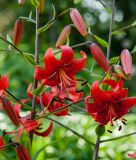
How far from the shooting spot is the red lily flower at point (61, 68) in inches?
51.6

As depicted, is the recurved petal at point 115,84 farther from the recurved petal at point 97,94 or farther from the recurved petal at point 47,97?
the recurved petal at point 47,97

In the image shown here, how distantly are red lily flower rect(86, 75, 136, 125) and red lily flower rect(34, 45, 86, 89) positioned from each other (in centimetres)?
8

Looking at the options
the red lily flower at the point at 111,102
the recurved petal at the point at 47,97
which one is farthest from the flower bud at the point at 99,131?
the recurved petal at the point at 47,97

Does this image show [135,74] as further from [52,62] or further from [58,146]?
[52,62]

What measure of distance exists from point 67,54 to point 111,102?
16cm

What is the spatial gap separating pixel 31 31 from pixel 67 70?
7.05 meters

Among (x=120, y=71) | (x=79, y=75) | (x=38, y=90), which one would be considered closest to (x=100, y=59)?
(x=120, y=71)

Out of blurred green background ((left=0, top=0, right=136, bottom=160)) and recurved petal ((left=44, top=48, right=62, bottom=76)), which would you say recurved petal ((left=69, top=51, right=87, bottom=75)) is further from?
blurred green background ((left=0, top=0, right=136, bottom=160))

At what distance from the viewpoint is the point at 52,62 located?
1324mm

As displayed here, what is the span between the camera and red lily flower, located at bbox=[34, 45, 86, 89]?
1.31 m

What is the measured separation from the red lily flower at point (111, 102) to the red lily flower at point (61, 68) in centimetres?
8

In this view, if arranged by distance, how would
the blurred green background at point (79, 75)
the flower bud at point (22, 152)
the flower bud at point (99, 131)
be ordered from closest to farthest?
the flower bud at point (22, 152), the flower bud at point (99, 131), the blurred green background at point (79, 75)

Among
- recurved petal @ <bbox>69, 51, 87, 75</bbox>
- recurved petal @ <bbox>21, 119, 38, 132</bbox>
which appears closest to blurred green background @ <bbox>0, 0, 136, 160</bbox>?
recurved petal @ <bbox>21, 119, 38, 132</bbox>

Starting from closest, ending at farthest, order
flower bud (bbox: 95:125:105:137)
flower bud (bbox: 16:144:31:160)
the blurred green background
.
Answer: flower bud (bbox: 16:144:31:160)
flower bud (bbox: 95:125:105:137)
the blurred green background
